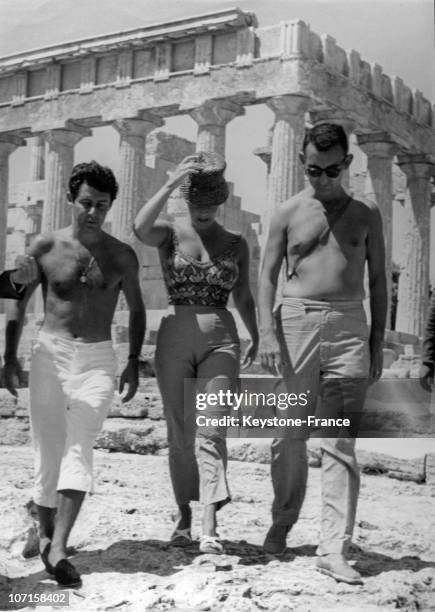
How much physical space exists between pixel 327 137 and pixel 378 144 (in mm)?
18924

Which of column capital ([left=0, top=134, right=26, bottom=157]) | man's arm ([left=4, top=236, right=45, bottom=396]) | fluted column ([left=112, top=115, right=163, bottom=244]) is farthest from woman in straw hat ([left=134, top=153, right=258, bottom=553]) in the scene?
column capital ([left=0, top=134, right=26, bottom=157])

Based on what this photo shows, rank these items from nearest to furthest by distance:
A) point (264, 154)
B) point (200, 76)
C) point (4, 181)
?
point (200, 76)
point (264, 154)
point (4, 181)

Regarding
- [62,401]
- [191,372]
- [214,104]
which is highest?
[214,104]

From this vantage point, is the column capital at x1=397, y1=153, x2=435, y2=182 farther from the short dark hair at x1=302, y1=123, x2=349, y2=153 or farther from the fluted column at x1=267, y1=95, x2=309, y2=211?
the short dark hair at x1=302, y1=123, x2=349, y2=153

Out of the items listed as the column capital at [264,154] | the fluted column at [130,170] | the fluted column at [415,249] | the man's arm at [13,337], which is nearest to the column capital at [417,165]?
the fluted column at [415,249]

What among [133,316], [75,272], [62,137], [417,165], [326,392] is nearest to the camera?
[326,392]

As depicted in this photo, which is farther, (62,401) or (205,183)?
(205,183)

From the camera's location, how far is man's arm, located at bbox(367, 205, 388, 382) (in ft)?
19.5

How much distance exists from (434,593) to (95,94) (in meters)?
20.7

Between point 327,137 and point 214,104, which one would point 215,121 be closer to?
point 214,104

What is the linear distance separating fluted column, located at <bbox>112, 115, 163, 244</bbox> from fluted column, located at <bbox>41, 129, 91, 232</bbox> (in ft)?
4.55

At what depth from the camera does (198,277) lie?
20.1 feet

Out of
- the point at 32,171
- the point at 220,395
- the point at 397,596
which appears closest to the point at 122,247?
the point at 220,395

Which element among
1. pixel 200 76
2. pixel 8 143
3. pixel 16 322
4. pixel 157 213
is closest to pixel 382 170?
pixel 200 76
